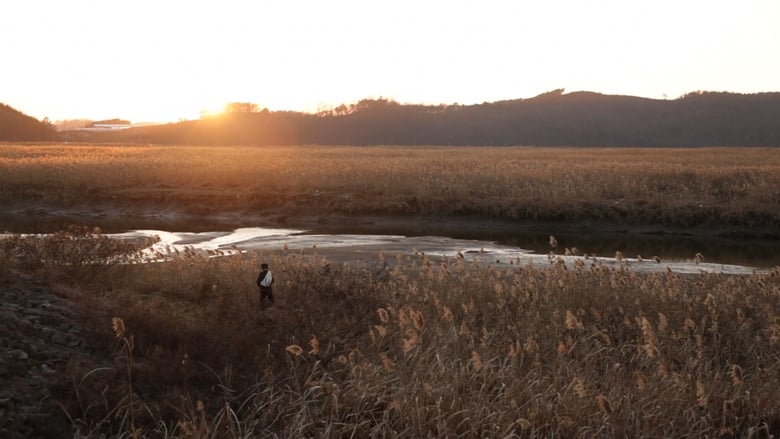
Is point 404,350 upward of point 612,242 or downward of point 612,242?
upward

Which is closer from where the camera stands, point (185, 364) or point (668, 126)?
point (185, 364)

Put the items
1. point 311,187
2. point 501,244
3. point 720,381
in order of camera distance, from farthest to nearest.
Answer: point 311,187 → point 501,244 → point 720,381

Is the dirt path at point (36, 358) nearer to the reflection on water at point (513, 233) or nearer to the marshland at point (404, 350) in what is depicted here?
the marshland at point (404, 350)

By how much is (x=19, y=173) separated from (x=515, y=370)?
38734 mm

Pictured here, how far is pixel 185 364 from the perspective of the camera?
297 inches

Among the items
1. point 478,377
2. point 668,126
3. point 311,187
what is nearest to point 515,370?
point 478,377

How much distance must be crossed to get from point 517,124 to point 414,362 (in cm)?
15515

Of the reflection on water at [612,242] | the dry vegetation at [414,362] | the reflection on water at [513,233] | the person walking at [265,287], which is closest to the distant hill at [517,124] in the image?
the reflection on water at [513,233]

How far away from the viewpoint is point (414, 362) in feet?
27.0

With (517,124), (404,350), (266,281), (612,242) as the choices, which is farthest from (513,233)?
(517,124)

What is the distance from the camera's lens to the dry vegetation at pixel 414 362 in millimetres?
6922

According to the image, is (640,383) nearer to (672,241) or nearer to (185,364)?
(185,364)

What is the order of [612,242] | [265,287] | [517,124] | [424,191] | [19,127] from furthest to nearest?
[517,124] < [19,127] < [424,191] < [612,242] < [265,287]

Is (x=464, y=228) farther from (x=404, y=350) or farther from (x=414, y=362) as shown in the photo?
(x=404, y=350)
